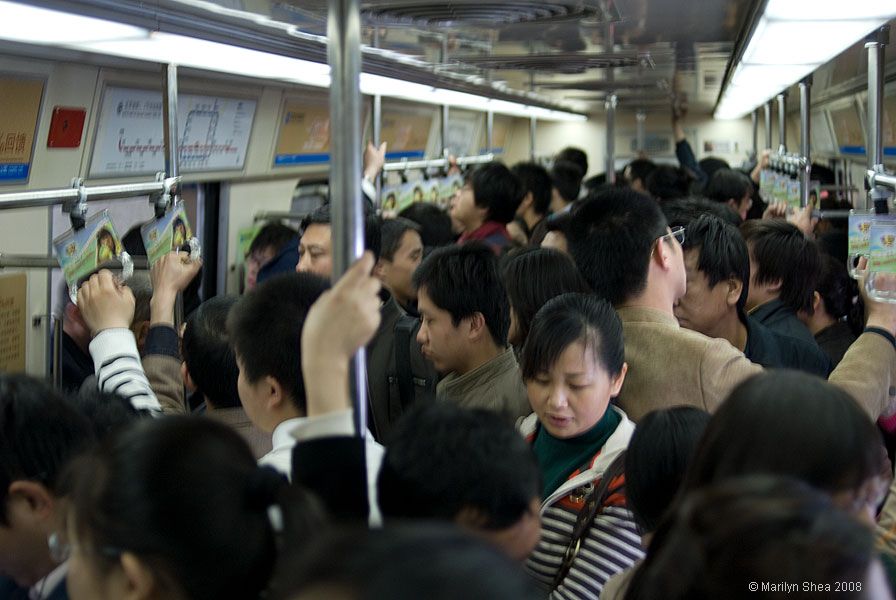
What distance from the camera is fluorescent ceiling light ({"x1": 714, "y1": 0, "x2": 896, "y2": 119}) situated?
300 cm

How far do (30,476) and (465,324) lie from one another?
4.72 feet

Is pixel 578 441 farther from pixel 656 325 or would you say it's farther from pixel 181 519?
pixel 181 519

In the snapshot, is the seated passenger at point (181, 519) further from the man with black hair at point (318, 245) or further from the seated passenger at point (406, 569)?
the man with black hair at point (318, 245)

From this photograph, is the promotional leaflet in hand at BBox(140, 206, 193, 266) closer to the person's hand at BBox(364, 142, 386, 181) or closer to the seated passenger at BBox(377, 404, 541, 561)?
the person's hand at BBox(364, 142, 386, 181)

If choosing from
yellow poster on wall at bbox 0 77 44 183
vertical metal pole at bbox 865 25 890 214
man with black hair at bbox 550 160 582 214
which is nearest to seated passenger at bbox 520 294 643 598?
vertical metal pole at bbox 865 25 890 214

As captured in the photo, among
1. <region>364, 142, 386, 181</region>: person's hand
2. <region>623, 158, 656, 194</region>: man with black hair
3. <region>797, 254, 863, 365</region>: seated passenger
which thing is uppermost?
<region>623, 158, 656, 194</region>: man with black hair

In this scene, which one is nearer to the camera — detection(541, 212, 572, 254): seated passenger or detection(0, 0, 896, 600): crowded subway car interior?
detection(0, 0, 896, 600): crowded subway car interior

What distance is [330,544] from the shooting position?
1045 mm

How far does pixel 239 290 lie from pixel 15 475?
448 centimetres

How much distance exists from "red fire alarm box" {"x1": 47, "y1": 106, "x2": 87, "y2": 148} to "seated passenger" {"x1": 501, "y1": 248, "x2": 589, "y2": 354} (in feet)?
6.45

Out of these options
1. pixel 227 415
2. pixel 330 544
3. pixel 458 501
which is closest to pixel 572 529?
pixel 458 501

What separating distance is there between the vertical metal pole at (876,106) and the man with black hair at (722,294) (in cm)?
71

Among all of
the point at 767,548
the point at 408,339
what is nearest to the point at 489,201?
the point at 408,339

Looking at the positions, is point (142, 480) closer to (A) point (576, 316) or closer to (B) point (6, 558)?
(B) point (6, 558)
